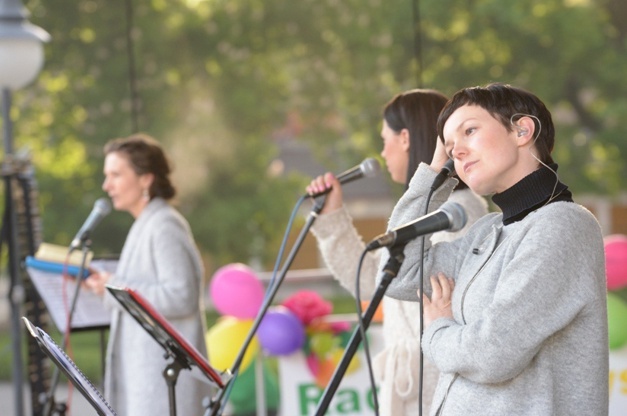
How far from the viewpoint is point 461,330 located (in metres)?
1.84

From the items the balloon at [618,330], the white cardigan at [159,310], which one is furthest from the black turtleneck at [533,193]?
the balloon at [618,330]

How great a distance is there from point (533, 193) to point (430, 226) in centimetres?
26

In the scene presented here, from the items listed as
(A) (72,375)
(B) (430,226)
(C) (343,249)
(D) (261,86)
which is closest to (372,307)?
(B) (430,226)

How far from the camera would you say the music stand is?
93.5 inches

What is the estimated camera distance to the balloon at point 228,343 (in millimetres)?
4633

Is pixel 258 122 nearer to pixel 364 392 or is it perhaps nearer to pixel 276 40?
pixel 276 40

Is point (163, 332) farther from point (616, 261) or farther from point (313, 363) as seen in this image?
point (616, 261)

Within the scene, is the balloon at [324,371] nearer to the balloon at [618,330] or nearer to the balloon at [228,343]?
the balloon at [228,343]

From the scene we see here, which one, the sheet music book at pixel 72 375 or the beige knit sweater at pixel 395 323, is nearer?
the sheet music book at pixel 72 375

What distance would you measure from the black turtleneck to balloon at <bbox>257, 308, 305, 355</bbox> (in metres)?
2.50

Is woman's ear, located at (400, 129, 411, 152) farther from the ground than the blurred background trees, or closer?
closer

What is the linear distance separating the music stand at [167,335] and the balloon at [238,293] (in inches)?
85.7

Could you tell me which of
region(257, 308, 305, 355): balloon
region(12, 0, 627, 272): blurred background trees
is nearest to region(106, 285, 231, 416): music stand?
region(257, 308, 305, 355): balloon

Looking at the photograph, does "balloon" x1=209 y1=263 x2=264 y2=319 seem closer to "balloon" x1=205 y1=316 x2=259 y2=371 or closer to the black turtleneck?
"balloon" x1=205 y1=316 x2=259 y2=371
